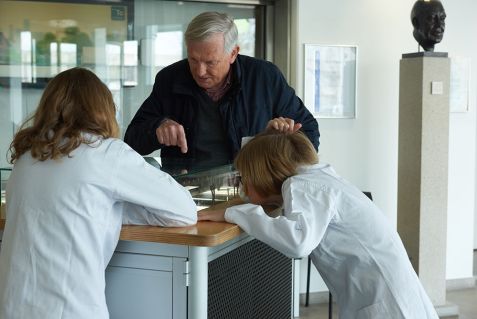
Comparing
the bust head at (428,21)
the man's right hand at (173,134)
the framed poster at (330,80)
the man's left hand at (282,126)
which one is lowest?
the man's right hand at (173,134)

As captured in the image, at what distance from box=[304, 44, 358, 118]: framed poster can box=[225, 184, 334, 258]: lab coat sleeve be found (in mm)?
2894

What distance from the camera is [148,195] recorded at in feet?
5.95

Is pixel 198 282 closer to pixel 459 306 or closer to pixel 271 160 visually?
pixel 271 160

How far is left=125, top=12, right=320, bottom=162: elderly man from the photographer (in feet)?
8.56

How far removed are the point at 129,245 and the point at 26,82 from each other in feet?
9.55

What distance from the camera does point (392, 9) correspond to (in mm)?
5008

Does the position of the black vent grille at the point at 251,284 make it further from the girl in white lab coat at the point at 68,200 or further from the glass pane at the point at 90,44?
the glass pane at the point at 90,44

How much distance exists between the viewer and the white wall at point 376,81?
15.8 ft

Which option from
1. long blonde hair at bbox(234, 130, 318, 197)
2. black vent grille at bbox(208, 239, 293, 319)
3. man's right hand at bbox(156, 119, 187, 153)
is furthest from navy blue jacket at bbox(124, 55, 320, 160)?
long blonde hair at bbox(234, 130, 318, 197)

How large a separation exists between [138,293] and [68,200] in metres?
0.35

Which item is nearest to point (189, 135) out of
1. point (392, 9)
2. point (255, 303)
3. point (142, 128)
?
point (142, 128)

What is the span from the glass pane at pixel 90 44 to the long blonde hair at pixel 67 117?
2772mm

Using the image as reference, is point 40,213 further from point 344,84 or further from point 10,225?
point 344,84

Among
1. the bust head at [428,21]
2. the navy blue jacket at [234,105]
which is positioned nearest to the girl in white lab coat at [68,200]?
the navy blue jacket at [234,105]
